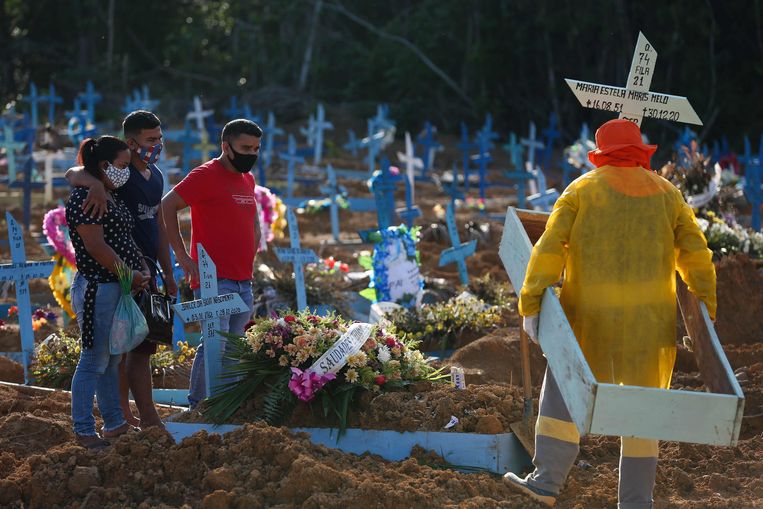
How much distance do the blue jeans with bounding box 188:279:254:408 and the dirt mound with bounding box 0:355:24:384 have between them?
185 cm

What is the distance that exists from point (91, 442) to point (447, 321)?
3.87 m

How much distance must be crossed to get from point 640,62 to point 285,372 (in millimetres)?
2361

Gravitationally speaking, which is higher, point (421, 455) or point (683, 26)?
point (683, 26)

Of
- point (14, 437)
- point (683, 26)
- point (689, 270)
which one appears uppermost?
point (683, 26)

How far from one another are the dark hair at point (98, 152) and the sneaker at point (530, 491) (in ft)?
8.07

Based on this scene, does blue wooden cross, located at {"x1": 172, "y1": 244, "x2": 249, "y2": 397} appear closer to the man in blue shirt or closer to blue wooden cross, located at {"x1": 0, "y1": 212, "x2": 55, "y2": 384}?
the man in blue shirt

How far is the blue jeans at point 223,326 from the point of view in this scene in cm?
608

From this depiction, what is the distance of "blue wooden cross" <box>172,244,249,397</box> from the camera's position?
580 cm

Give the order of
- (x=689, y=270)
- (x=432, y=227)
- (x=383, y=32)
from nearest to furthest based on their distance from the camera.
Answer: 1. (x=689, y=270)
2. (x=432, y=227)
3. (x=383, y=32)

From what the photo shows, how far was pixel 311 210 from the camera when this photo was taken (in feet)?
56.3

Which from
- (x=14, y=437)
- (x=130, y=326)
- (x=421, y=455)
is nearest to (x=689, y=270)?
(x=421, y=455)

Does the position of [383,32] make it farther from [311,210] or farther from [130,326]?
[130,326]

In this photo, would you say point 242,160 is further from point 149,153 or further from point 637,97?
point 637,97

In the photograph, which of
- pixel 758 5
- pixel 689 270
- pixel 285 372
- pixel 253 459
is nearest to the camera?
pixel 689 270
